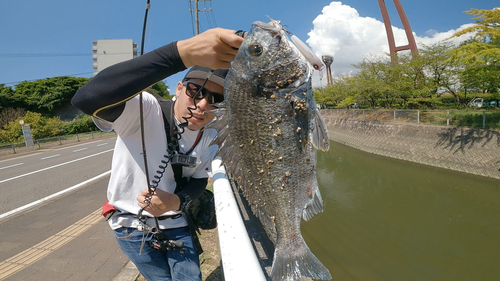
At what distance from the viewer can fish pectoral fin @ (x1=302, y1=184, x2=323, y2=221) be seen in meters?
1.57

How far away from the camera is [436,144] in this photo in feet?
45.2

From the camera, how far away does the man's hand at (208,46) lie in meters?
1.27

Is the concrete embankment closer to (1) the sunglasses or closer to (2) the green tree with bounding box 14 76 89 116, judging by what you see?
(1) the sunglasses

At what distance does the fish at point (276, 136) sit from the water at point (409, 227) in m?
5.25

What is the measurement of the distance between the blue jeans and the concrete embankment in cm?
1400

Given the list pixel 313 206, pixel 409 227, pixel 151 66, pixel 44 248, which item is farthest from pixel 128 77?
pixel 409 227

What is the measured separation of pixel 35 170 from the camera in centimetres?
1285

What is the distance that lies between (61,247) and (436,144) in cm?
1658

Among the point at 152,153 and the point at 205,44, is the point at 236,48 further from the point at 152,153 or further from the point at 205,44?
the point at 152,153

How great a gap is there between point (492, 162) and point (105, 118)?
15025 mm

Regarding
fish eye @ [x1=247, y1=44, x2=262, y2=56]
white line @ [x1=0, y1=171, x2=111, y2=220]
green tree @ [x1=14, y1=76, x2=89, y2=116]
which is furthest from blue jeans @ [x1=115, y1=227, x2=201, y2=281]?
green tree @ [x1=14, y1=76, x2=89, y2=116]

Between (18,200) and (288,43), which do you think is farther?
(18,200)

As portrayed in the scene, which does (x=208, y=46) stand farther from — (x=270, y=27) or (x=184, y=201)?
(x=184, y=201)

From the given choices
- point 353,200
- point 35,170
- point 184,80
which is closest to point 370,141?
point 353,200
